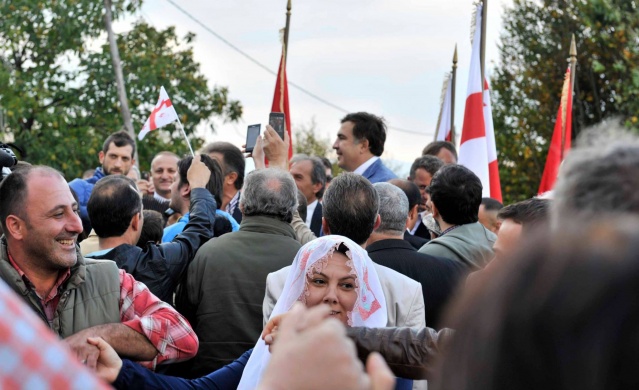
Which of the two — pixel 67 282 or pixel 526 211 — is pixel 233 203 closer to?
pixel 526 211

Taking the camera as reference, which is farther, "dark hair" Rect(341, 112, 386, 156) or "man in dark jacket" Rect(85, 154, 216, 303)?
"dark hair" Rect(341, 112, 386, 156)

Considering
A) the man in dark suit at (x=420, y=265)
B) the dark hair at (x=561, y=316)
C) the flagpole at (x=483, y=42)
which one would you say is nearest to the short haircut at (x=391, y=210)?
the man in dark suit at (x=420, y=265)

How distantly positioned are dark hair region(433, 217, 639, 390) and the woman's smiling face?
9.35 feet

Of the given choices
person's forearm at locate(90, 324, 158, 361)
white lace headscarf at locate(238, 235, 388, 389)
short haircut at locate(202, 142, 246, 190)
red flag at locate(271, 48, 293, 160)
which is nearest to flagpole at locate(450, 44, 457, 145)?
red flag at locate(271, 48, 293, 160)

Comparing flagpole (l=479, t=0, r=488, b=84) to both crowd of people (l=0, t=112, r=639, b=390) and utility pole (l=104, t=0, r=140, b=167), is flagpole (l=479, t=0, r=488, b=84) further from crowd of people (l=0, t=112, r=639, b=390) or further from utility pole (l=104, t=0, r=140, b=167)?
utility pole (l=104, t=0, r=140, b=167)

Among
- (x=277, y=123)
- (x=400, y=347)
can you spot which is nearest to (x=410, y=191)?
(x=277, y=123)

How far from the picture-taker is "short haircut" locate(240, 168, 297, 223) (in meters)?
5.26

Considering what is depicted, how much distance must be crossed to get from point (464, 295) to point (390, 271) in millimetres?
3276

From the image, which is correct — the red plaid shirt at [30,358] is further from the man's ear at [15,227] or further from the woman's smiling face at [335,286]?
the woman's smiling face at [335,286]

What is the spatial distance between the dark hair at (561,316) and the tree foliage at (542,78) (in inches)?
971

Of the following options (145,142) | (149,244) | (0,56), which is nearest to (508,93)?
(145,142)

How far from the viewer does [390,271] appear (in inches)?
177

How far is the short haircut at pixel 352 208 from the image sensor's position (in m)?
4.85

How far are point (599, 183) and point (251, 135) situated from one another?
616 cm
